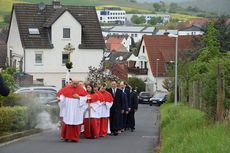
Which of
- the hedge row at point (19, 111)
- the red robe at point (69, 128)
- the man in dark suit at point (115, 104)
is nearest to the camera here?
the hedge row at point (19, 111)

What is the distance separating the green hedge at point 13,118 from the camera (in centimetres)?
1525

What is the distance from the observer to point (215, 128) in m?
13.1

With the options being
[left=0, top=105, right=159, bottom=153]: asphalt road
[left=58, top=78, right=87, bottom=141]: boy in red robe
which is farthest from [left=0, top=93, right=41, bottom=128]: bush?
[left=58, top=78, right=87, bottom=141]: boy in red robe

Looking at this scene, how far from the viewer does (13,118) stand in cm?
1576

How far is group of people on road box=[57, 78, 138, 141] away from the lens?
15.8m

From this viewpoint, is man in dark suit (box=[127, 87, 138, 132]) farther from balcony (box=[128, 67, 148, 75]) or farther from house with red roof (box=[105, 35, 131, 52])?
house with red roof (box=[105, 35, 131, 52])

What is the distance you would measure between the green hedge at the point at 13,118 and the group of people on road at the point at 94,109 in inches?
49.5

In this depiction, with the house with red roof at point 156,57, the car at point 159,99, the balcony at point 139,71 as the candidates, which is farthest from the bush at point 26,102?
the balcony at point 139,71

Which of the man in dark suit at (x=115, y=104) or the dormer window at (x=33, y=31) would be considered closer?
the man in dark suit at (x=115, y=104)

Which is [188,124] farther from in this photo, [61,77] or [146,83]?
[146,83]

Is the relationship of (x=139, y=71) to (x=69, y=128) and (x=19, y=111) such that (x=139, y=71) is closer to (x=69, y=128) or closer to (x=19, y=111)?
(x=19, y=111)

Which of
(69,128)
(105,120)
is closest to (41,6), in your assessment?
(105,120)

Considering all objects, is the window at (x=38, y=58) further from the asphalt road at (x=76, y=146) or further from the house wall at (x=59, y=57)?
the asphalt road at (x=76, y=146)

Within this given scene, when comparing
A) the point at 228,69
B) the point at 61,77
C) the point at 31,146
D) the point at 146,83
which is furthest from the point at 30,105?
the point at 146,83
